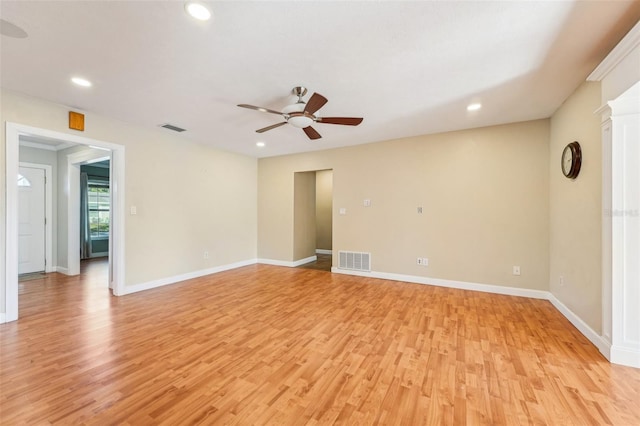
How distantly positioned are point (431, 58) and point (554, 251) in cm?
328

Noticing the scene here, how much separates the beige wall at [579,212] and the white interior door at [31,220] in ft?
28.9

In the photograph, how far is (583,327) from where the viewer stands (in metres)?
2.71

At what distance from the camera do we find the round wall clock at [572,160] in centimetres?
285

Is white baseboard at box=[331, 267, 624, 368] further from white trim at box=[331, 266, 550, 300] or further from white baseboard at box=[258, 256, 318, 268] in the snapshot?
white baseboard at box=[258, 256, 318, 268]

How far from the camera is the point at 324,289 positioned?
169 inches

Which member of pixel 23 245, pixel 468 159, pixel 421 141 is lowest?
pixel 23 245

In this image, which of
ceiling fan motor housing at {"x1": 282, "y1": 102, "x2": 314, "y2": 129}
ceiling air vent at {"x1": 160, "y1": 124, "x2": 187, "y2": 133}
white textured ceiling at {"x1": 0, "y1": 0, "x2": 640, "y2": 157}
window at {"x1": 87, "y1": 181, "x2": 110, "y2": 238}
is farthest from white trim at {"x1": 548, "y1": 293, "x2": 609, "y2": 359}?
window at {"x1": 87, "y1": 181, "x2": 110, "y2": 238}

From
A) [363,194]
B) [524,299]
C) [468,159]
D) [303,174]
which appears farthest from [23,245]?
[524,299]

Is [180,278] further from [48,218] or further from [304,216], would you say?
[48,218]

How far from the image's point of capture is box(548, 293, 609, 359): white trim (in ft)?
7.63

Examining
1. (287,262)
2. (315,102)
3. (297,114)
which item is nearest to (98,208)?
(287,262)

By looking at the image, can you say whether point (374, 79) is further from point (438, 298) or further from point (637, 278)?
point (438, 298)

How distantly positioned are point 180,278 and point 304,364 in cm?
358

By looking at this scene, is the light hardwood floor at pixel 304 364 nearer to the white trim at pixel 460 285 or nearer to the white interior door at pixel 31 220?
the white trim at pixel 460 285
